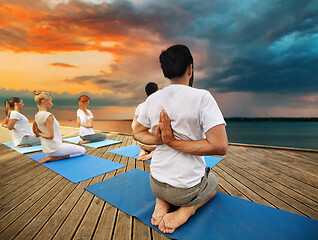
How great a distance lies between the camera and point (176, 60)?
97 cm

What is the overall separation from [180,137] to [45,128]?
8.51ft

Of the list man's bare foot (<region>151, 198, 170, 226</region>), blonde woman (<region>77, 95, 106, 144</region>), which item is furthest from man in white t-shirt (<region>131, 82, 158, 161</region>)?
blonde woman (<region>77, 95, 106, 144</region>)

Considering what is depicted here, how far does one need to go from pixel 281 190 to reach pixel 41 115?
11.5 ft

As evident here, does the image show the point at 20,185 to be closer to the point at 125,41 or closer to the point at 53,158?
the point at 53,158

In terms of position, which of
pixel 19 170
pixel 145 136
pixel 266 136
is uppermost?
pixel 145 136

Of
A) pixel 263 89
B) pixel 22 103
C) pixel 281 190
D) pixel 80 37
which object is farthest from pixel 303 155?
pixel 263 89

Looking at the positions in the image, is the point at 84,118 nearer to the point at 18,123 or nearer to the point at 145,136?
the point at 18,123

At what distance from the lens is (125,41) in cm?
1034

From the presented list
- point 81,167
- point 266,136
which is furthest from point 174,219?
point 266,136

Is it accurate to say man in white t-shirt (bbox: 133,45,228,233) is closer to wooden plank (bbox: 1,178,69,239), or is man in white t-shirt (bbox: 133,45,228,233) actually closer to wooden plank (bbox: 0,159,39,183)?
wooden plank (bbox: 1,178,69,239)

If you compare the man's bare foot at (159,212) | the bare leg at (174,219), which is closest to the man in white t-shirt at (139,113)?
the man's bare foot at (159,212)

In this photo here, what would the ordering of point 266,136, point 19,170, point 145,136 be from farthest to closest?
point 266,136 → point 19,170 → point 145,136

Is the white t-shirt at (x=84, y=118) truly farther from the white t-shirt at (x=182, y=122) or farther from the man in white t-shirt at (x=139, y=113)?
the white t-shirt at (x=182, y=122)

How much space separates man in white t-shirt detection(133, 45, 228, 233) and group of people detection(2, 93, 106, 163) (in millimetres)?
2214
